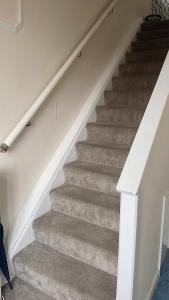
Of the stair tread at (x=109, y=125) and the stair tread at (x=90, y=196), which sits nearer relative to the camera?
Answer: the stair tread at (x=90, y=196)

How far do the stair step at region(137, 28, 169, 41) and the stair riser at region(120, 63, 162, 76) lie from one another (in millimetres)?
838

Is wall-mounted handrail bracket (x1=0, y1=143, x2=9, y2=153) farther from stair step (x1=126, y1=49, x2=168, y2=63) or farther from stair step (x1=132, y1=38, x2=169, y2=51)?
stair step (x1=132, y1=38, x2=169, y2=51)

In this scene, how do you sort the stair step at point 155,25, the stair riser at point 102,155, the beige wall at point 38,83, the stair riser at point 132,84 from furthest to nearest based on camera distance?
the stair step at point 155,25, the stair riser at point 132,84, the stair riser at point 102,155, the beige wall at point 38,83

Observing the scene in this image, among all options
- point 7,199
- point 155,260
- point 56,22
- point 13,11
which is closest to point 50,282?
point 7,199

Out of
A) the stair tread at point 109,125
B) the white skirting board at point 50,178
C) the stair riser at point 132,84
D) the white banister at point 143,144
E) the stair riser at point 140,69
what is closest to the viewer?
the white banister at point 143,144

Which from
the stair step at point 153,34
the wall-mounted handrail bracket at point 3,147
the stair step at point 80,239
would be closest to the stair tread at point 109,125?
the stair step at point 80,239

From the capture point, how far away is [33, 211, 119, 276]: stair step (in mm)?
1627

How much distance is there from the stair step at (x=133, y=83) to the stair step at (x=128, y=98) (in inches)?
5.9

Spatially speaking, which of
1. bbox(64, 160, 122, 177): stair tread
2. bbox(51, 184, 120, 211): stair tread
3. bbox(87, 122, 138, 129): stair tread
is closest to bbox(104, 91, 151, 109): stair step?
bbox(87, 122, 138, 129): stair tread

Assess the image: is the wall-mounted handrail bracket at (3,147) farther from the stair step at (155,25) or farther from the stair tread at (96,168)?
the stair step at (155,25)

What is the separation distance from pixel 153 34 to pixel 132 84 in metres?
1.29

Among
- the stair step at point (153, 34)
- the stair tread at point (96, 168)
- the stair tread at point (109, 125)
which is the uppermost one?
the stair step at point (153, 34)

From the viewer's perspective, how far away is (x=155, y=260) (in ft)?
5.74

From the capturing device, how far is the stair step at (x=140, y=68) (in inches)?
121
